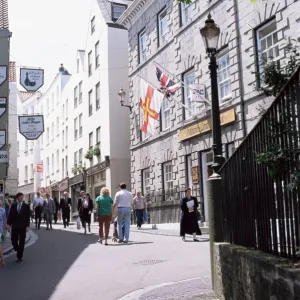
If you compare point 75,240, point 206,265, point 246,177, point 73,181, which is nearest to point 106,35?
point 73,181

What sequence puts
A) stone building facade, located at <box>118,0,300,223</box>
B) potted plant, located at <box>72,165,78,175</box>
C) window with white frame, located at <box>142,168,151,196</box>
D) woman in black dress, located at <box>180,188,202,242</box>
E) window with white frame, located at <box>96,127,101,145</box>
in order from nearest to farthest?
woman in black dress, located at <box>180,188,202,242</box> → stone building facade, located at <box>118,0,300,223</box> → window with white frame, located at <box>142,168,151,196</box> → window with white frame, located at <box>96,127,101,145</box> → potted plant, located at <box>72,165,78,175</box>

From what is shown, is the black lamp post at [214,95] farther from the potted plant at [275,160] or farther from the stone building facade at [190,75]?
the stone building facade at [190,75]

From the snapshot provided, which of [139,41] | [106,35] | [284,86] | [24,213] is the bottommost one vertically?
[24,213]

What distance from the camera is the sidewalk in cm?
677

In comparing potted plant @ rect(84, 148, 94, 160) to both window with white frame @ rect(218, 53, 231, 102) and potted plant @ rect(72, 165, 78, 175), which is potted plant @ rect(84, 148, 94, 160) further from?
window with white frame @ rect(218, 53, 231, 102)

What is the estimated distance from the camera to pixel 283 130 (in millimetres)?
4625

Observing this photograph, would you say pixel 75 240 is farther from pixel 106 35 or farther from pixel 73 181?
pixel 73 181

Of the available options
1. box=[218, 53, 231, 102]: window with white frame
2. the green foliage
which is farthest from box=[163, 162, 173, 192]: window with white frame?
the green foliage

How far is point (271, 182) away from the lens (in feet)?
16.5

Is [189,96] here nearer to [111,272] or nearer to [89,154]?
[111,272]

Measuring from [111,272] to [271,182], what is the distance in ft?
17.8

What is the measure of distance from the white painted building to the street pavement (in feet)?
60.6

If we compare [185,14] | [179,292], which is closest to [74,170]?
[185,14]

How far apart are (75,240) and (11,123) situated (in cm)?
4221
